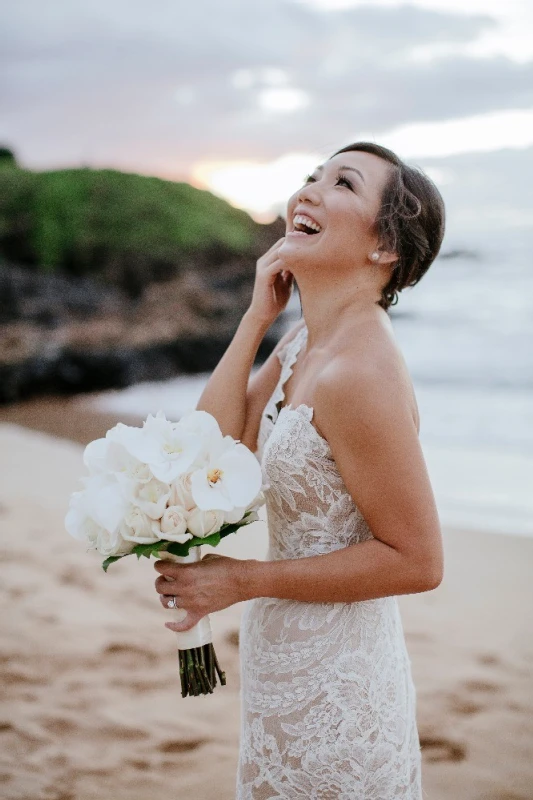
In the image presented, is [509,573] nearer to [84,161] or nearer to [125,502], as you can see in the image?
[125,502]

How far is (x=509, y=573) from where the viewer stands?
227 inches

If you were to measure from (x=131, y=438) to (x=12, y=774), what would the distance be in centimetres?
238

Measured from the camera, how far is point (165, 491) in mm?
1728

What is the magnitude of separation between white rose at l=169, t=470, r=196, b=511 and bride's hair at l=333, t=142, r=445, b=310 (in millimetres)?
777

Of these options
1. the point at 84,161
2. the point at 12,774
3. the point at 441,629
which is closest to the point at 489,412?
the point at 441,629

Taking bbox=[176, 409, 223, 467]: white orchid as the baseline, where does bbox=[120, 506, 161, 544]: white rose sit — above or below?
below

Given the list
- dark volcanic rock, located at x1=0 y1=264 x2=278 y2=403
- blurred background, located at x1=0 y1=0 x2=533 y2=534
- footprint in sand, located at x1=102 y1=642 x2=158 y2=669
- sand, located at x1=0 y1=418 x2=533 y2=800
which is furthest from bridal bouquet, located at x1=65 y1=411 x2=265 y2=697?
dark volcanic rock, located at x1=0 y1=264 x2=278 y2=403

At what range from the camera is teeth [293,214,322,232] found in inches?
80.7

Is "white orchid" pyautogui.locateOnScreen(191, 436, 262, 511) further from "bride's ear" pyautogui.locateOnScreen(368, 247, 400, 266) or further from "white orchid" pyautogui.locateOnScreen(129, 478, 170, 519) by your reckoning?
"bride's ear" pyautogui.locateOnScreen(368, 247, 400, 266)

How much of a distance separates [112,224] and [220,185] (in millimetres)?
3555

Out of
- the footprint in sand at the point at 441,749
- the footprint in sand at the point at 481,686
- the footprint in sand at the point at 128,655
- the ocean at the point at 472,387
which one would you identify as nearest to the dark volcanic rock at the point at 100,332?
the ocean at the point at 472,387

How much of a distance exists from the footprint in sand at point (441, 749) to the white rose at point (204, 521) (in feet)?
8.17

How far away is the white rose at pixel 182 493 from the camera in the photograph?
172 cm

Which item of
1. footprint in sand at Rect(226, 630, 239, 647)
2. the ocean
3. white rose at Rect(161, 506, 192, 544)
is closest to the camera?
white rose at Rect(161, 506, 192, 544)
